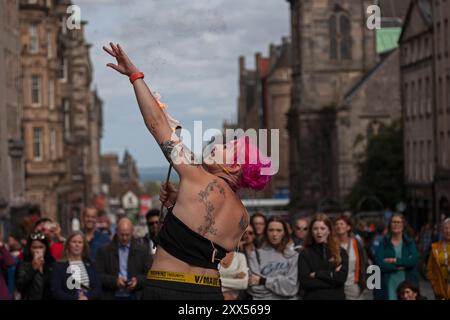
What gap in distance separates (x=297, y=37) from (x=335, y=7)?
3.54m

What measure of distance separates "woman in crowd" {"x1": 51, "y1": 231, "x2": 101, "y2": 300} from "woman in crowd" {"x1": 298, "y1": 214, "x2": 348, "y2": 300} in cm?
211

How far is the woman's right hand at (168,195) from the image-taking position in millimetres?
9133

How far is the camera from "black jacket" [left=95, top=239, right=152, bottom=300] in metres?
15.9

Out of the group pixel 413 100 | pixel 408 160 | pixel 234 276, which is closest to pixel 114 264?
pixel 234 276

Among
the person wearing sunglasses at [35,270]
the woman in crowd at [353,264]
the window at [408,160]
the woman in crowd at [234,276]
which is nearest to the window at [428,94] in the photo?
the window at [408,160]

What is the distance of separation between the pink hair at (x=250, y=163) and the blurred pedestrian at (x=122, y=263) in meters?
7.15

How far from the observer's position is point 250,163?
873 centimetres

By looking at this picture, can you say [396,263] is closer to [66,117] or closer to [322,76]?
[66,117]

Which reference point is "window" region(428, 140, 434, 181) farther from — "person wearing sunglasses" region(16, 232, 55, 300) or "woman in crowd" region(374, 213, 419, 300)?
"person wearing sunglasses" region(16, 232, 55, 300)

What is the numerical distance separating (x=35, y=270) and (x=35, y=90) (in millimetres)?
45123

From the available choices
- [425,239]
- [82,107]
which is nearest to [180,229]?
[425,239]

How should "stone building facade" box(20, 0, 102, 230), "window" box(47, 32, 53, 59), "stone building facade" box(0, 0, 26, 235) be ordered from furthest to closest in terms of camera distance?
"window" box(47, 32, 53, 59) → "stone building facade" box(20, 0, 102, 230) → "stone building facade" box(0, 0, 26, 235)

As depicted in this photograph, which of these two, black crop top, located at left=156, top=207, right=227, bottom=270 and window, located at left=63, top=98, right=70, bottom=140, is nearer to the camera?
black crop top, located at left=156, top=207, right=227, bottom=270

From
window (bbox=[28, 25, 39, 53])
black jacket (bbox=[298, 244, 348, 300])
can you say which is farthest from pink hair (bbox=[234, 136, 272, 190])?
window (bbox=[28, 25, 39, 53])
